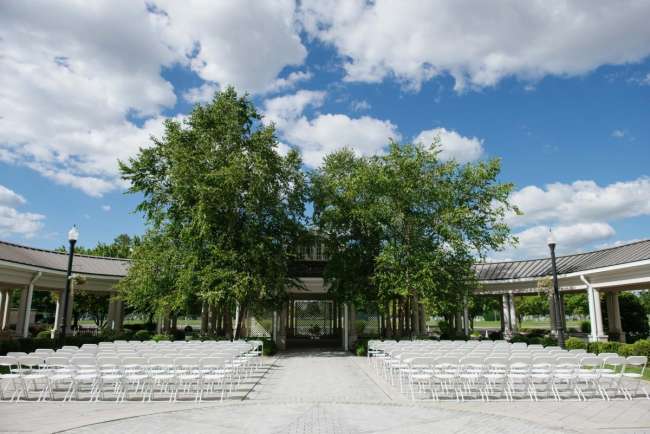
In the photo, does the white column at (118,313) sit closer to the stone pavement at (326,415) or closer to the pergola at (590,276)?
the stone pavement at (326,415)

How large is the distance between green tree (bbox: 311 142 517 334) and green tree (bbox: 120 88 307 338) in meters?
2.97

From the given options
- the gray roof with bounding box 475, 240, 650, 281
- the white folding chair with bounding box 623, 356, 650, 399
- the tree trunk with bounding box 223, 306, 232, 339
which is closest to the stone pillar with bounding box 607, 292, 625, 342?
the gray roof with bounding box 475, 240, 650, 281

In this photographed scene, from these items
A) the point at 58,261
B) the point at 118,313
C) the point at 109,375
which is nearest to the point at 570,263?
the point at 109,375

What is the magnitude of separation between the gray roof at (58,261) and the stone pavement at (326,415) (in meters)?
16.1

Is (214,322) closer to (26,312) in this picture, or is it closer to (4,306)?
(26,312)

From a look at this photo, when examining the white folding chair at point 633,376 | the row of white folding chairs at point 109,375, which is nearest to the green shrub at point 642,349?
the white folding chair at point 633,376

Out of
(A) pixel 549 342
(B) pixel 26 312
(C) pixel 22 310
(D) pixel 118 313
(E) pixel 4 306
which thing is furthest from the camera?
(D) pixel 118 313

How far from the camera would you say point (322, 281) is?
26703mm

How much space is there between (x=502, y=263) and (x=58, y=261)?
28712mm

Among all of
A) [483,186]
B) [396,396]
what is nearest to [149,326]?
[483,186]

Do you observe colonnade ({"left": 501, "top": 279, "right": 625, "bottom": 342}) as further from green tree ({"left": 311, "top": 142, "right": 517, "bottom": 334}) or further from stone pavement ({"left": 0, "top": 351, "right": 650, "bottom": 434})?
stone pavement ({"left": 0, "top": 351, "right": 650, "bottom": 434})

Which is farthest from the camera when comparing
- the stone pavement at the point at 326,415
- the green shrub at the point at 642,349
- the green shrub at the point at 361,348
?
the green shrub at the point at 361,348

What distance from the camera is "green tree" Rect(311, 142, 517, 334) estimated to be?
2105cm

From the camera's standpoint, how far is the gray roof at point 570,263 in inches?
776
